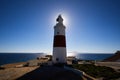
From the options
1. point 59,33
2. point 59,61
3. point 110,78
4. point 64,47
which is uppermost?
point 59,33

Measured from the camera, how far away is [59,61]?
20.0 meters

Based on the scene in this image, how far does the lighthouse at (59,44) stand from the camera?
1972 centimetres

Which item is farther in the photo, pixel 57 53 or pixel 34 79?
pixel 57 53

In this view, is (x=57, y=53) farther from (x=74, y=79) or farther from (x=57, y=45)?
(x=74, y=79)

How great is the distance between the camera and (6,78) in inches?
532

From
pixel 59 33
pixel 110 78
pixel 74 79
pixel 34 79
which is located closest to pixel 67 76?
pixel 74 79

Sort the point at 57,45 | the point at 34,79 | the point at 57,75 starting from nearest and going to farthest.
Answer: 1. the point at 34,79
2. the point at 57,75
3. the point at 57,45

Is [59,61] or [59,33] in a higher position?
[59,33]

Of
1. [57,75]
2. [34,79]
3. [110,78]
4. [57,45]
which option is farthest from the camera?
[57,45]

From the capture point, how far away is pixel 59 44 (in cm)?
1970

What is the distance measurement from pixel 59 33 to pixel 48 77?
7.76 metres

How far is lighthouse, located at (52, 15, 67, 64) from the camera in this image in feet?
64.7

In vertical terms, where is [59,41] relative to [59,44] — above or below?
above

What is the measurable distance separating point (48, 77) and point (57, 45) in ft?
22.4
